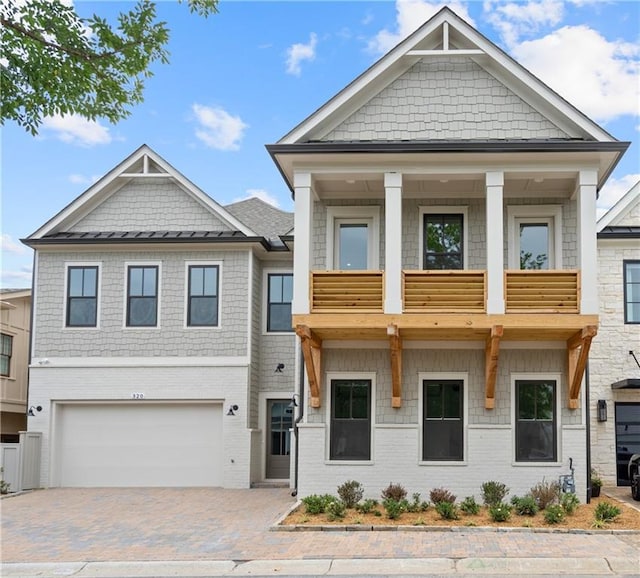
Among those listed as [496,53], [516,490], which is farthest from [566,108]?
[516,490]

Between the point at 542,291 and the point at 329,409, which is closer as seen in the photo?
Result: the point at 542,291

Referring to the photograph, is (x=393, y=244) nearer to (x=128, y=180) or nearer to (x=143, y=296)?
(x=143, y=296)

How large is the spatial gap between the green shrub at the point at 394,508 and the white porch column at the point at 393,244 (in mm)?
3542

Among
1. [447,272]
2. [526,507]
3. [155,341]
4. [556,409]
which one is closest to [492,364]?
[556,409]

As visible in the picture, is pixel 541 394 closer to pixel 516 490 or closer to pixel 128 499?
pixel 516 490

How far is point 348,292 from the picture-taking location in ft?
54.5

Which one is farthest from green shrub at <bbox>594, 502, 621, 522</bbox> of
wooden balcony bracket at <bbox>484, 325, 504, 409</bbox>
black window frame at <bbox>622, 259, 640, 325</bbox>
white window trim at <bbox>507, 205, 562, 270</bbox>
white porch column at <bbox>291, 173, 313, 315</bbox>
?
black window frame at <bbox>622, 259, 640, 325</bbox>

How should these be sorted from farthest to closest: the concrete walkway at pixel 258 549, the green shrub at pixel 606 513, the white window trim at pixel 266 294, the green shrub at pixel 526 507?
the white window trim at pixel 266 294 → the green shrub at pixel 526 507 → the green shrub at pixel 606 513 → the concrete walkway at pixel 258 549

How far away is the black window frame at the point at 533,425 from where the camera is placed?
17.0 m

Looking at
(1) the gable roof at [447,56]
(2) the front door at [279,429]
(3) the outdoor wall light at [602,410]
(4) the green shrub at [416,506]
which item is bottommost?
(4) the green shrub at [416,506]

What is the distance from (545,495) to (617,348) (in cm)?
691

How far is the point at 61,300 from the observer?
22125 millimetres

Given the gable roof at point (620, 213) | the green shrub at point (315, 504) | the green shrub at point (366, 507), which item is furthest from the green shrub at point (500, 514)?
the gable roof at point (620, 213)

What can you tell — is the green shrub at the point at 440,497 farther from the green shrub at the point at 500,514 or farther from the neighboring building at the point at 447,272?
the green shrub at the point at 500,514
